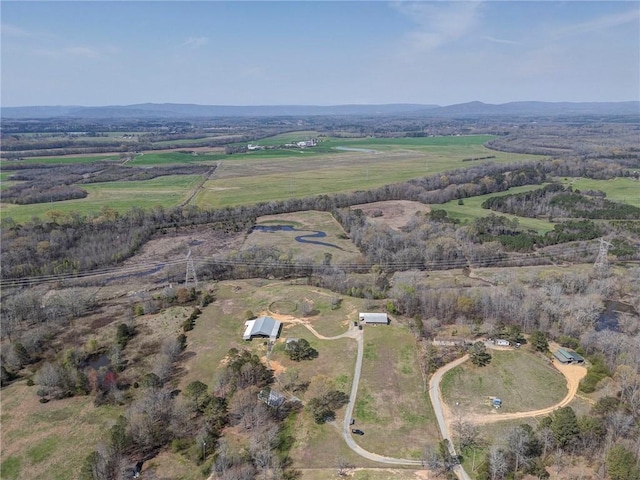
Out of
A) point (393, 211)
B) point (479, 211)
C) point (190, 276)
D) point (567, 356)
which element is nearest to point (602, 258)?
point (567, 356)

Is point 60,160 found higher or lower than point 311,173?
higher

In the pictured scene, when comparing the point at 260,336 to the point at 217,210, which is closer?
the point at 260,336

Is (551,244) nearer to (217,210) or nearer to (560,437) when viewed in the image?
(560,437)

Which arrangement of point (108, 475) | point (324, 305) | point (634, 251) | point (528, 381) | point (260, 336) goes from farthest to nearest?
point (634, 251) → point (324, 305) → point (260, 336) → point (528, 381) → point (108, 475)

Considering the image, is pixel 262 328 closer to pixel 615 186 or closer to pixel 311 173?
pixel 311 173

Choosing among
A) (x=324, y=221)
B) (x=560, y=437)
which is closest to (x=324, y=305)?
(x=560, y=437)

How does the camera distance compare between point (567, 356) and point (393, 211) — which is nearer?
point (567, 356)

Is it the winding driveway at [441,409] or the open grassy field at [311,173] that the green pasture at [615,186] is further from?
the winding driveway at [441,409]
